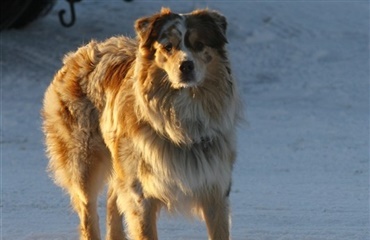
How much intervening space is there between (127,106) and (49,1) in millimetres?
10243

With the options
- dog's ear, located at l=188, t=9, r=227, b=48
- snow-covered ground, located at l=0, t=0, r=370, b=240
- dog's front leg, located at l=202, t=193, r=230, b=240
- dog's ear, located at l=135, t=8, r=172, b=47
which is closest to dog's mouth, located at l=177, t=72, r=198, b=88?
dog's ear, located at l=188, t=9, r=227, b=48

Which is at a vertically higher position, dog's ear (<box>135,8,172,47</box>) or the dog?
dog's ear (<box>135,8,172,47</box>)

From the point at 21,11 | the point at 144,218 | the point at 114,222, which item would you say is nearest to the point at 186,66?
the point at 144,218

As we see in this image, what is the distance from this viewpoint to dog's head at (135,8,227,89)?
612cm

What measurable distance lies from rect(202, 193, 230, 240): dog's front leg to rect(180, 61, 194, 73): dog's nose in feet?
3.36

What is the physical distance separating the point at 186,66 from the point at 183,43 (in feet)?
0.68

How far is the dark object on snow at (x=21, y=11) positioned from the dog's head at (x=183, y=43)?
32.4 feet

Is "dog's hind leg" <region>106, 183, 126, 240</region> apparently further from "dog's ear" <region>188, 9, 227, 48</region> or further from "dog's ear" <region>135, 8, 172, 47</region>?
"dog's ear" <region>188, 9, 227, 48</region>

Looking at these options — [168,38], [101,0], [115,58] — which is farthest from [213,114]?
[101,0]

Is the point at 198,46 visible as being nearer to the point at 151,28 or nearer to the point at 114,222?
the point at 151,28

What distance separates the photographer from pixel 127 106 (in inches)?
265

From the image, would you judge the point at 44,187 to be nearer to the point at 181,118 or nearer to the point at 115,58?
the point at 115,58

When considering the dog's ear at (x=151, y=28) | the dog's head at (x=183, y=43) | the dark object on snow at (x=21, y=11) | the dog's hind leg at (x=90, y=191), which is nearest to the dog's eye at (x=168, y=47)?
the dog's head at (x=183, y=43)

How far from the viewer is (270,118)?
13.2 meters
